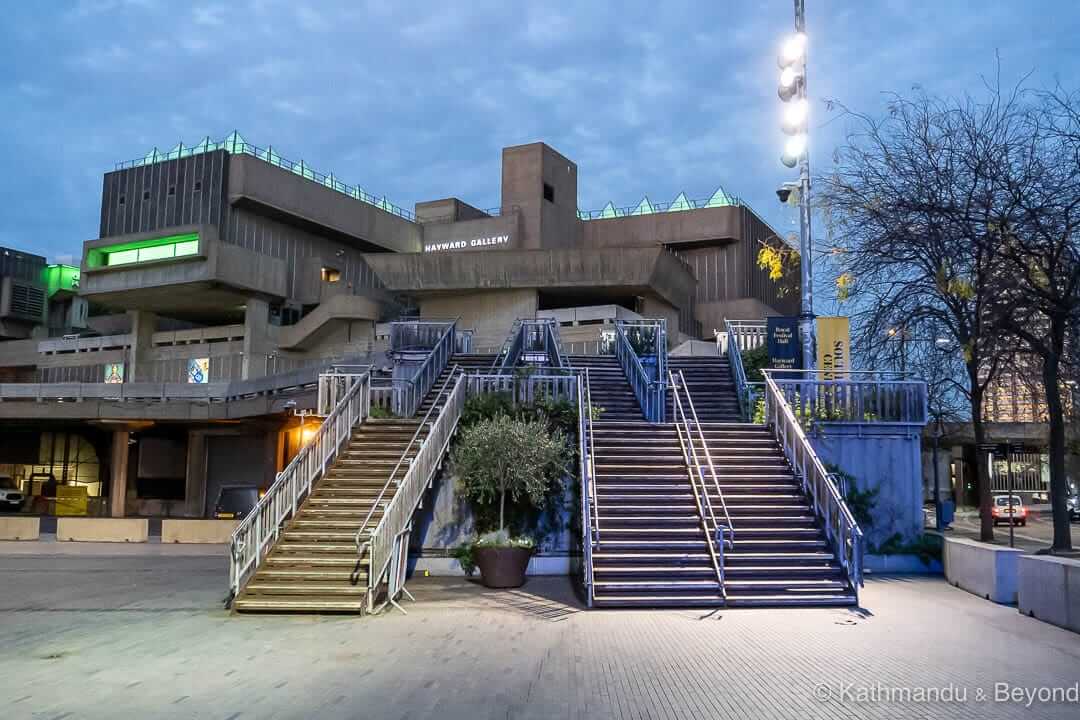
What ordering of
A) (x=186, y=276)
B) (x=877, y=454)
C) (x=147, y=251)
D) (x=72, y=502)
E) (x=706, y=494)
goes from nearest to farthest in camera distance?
(x=706, y=494) < (x=877, y=454) < (x=72, y=502) < (x=186, y=276) < (x=147, y=251)

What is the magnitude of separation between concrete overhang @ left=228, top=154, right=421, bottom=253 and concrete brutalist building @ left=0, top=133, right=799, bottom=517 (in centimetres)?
12

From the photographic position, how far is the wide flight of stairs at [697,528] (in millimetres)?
12406

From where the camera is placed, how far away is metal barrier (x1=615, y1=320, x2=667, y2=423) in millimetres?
18938

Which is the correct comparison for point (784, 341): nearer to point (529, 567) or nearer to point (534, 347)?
point (529, 567)

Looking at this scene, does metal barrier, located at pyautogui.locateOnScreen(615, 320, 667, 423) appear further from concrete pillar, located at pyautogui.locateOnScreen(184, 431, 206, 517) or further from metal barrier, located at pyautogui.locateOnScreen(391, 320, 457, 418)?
concrete pillar, located at pyautogui.locateOnScreen(184, 431, 206, 517)

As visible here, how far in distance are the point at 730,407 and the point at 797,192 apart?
5.68m

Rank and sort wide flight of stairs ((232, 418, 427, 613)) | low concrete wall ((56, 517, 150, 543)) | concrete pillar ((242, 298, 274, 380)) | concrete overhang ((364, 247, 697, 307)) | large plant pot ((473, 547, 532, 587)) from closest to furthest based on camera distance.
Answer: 1. wide flight of stairs ((232, 418, 427, 613))
2. large plant pot ((473, 547, 532, 587))
3. low concrete wall ((56, 517, 150, 543))
4. concrete overhang ((364, 247, 697, 307))
5. concrete pillar ((242, 298, 274, 380))

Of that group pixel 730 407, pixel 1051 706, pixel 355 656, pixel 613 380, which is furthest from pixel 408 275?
pixel 1051 706

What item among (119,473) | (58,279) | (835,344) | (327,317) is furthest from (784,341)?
(58,279)

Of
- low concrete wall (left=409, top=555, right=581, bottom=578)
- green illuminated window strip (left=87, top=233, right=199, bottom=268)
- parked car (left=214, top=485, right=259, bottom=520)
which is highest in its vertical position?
green illuminated window strip (left=87, top=233, right=199, bottom=268)

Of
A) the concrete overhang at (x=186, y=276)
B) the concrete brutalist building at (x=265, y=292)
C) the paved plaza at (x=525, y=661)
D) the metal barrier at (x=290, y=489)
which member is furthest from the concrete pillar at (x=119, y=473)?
the paved plaza at (x=525, y=661)

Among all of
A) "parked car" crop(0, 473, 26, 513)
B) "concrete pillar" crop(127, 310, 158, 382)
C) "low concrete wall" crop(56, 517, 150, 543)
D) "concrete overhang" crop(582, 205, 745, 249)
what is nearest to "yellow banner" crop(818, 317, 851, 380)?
"low concrete wall" crop(56, 517, 150, 543)

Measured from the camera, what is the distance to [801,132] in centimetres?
1653

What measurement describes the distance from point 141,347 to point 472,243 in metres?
21.0
